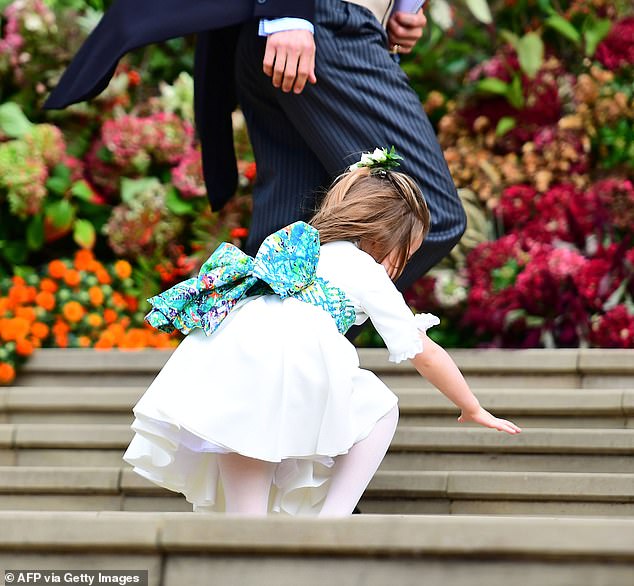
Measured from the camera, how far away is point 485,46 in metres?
5.71

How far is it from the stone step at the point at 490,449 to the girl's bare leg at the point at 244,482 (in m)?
0.81

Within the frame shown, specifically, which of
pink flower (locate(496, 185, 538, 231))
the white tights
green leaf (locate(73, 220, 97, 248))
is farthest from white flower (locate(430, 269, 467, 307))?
the white tights

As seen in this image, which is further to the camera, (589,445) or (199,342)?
(589,445)

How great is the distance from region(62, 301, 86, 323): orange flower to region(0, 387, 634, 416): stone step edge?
1.89 feet

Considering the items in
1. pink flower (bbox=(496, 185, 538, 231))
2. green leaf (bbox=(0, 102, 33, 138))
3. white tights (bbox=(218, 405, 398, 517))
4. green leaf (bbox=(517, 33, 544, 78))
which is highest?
green leaf (bbox=(517, 33, 544, 78))

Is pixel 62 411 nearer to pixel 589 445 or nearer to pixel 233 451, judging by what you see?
pixel 233 451

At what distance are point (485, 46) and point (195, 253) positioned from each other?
72.4 inches

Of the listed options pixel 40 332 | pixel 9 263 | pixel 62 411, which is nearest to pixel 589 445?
pixel 62 411

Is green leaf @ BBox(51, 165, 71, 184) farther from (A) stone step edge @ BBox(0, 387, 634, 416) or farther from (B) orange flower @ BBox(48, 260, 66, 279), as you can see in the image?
(A) stone step edge @ BBox(0, 387, 634, 416)

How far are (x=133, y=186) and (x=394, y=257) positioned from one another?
240cm

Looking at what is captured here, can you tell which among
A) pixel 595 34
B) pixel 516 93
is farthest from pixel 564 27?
pixel 516 93

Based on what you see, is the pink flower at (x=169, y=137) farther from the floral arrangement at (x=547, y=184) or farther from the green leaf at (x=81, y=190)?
the floral arrangement at (x=547, y=184)

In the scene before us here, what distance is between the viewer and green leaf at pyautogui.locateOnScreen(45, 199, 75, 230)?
4832 millimetres

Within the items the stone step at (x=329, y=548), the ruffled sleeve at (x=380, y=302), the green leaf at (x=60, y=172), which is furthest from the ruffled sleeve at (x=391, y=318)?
the green leaf at (x=60, y=172)
